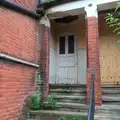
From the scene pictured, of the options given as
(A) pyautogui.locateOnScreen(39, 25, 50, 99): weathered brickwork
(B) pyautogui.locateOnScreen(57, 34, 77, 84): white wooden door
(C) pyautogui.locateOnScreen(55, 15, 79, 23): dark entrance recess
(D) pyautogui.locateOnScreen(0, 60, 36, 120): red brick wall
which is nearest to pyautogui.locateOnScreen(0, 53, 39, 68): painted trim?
(D) pyautogui.locateOnScreen(0, 60, 36, 120): red brick wall

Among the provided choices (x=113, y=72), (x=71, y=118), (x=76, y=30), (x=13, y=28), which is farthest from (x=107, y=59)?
(x=13, y=28)

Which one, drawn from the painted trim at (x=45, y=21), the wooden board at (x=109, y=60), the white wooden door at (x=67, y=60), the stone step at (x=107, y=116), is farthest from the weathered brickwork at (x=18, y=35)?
the wooden board at (x=109, y=60)

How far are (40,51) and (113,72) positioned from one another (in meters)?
2.86

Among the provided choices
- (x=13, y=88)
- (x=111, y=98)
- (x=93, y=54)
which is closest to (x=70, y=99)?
(x=111, y=98)

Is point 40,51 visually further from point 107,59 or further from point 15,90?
point 107,59

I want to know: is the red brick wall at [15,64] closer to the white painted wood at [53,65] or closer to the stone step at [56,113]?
the stone step at [56,113]

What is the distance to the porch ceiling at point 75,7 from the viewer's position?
5293 mm

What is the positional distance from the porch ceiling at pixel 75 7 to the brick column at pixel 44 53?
34 centimetres

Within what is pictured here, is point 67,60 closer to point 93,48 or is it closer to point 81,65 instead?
point 81,65

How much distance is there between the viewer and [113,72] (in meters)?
6.84

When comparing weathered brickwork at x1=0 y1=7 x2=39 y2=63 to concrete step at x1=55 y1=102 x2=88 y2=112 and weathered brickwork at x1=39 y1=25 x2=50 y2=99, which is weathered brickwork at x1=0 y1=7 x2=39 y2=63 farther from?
concrete step at x1=55 y1=102 x2=88 y2=112

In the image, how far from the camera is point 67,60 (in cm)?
749

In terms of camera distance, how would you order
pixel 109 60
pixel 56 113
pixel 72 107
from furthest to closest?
pixel 109 60
pixel 72 107
pixel 56 113

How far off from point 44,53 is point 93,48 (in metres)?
1.53
